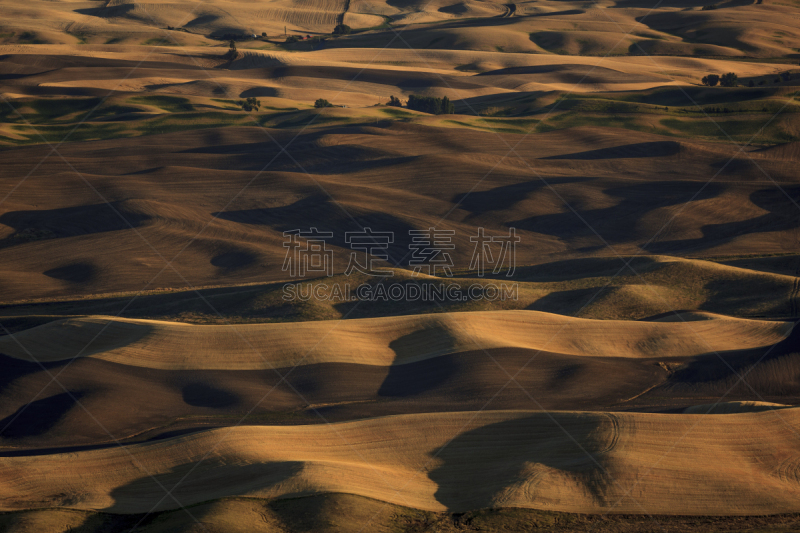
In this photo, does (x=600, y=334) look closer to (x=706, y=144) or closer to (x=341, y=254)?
(x=341, y=254)

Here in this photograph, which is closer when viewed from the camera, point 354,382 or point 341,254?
point 354,382

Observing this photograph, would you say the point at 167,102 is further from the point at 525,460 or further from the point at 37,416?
the point at 525,460

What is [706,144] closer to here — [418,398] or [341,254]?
[341,254]

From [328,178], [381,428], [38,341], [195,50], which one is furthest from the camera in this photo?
[195,50]

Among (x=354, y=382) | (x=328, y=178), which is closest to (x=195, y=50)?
(x=328, y=178)

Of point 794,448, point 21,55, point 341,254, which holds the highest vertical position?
point 21,55

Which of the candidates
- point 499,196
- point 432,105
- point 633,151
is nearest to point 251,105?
point 432,105

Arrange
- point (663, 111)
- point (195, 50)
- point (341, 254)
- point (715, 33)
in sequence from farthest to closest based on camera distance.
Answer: point (715, 33)
point (195, 50)
point (663, 111)
point (341, 254)

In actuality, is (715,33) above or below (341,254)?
above

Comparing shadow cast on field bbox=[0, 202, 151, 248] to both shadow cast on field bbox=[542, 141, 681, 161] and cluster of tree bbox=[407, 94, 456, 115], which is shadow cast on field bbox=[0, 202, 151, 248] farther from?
cluster of tree bbox=[407, 94, 456, 115]
